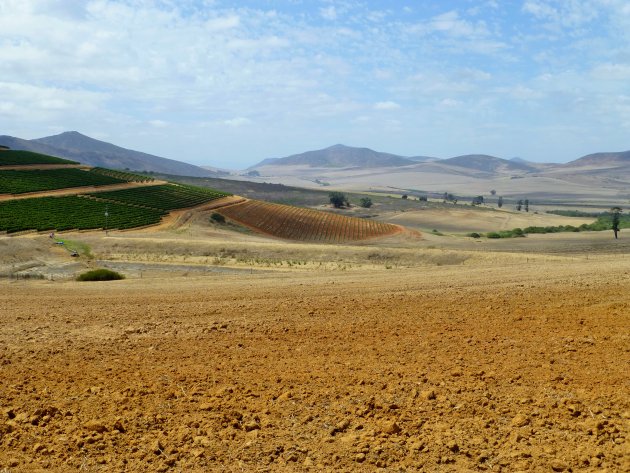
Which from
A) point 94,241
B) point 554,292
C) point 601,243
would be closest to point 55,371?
point 554,292

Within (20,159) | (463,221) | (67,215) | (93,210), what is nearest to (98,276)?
(67,215)

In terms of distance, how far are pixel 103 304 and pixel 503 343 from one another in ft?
36.0

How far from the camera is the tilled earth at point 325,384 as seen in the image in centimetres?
679

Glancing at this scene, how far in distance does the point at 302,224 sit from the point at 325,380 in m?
73.5

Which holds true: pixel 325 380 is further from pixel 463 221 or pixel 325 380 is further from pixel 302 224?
pixel 463 221

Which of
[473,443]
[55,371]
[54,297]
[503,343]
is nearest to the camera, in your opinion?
[473,443]

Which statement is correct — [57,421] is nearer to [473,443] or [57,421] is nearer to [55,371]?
[55,371]

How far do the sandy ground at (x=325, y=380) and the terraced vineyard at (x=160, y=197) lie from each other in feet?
217

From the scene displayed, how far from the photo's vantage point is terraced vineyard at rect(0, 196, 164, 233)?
5622 cm

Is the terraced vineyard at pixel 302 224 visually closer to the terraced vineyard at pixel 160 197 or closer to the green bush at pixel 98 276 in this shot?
the terraced vineyard at pixel 160 197

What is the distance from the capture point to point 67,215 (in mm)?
63125

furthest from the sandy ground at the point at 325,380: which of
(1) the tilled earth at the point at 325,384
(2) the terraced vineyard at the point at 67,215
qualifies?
(2) the terraced vineyard at the point at 67,215

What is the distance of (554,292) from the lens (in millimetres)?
14984

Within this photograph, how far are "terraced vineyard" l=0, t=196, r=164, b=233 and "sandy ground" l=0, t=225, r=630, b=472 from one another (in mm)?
43736
